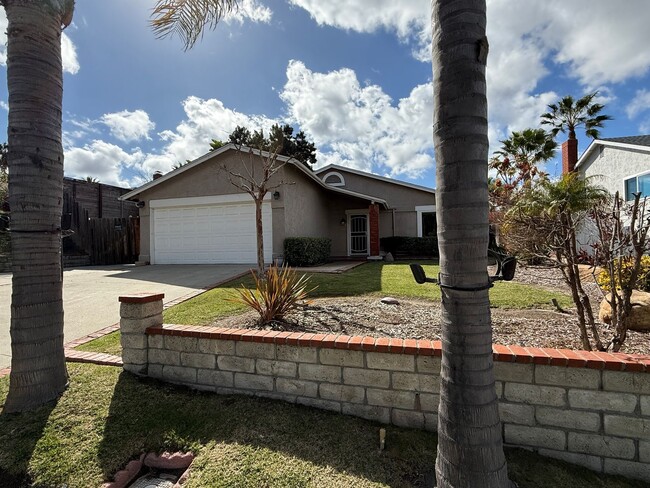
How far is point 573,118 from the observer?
18.3 m

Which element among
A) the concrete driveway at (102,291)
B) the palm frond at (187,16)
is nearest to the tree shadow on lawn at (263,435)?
the concrete driveway at (102,291)

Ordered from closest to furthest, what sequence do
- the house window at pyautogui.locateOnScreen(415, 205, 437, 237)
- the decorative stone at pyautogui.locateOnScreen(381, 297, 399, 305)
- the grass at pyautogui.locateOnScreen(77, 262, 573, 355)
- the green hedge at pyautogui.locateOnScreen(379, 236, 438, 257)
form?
1. the grass at pyautogui.locateOnScreen(77, 262, 573, 355)
2. the decorative stone at pyautogui.locateOnScreen(381, 297, 399, 305)
3. the green hedge at pyautogui.locateOnScreen(379, 236, 438, 257)
4. the house window at pyautogui.locateOnScreen(415, 205, 437, 237)

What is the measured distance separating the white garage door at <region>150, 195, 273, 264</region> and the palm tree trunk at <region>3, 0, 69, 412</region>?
9.20 meters

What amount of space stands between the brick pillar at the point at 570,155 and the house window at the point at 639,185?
4900mm

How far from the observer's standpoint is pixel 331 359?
9.64 ft

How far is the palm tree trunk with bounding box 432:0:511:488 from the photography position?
5.41 ft

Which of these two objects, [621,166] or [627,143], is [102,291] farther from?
[621,166]

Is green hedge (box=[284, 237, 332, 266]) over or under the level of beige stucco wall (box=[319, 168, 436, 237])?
under

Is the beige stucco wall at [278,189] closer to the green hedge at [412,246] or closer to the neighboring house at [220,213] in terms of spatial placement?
the neighboring house at [220,213]

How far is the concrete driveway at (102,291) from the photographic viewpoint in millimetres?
5234

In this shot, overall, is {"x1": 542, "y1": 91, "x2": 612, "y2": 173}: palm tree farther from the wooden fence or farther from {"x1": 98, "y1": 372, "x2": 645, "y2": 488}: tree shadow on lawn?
the wooden fence

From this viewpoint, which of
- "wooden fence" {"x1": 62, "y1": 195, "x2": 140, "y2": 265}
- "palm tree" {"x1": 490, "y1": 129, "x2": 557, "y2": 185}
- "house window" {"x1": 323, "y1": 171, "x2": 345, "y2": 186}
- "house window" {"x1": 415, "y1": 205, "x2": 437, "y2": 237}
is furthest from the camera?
"house window" {"x1": 323, "y1": 171, "x2": 345, "y2": 186}

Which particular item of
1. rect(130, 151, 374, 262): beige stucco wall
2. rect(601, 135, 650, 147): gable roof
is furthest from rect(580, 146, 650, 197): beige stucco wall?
rect(130, 151, 374, 262): beige stucco wall

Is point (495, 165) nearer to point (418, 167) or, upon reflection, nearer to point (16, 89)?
point (418, 167)
